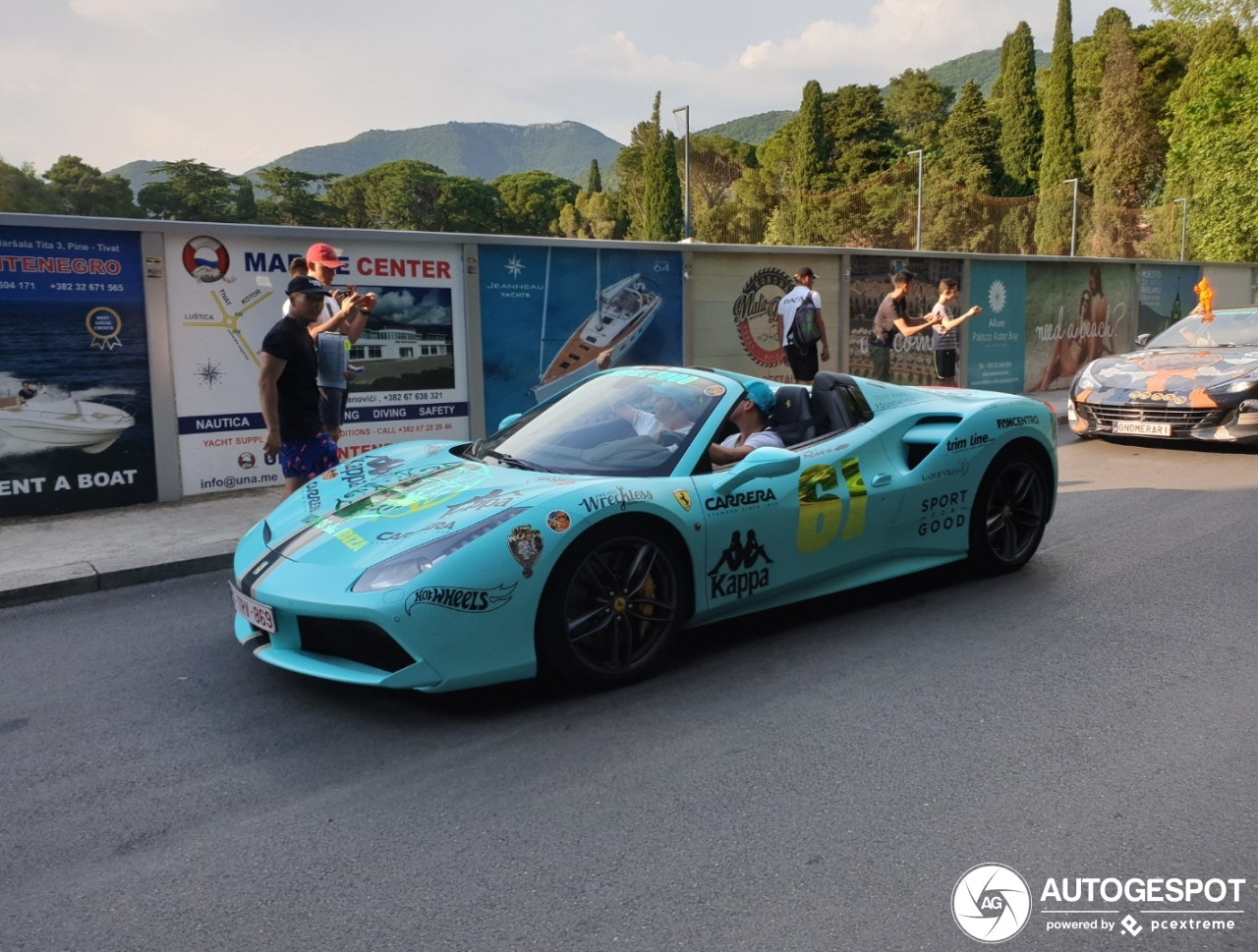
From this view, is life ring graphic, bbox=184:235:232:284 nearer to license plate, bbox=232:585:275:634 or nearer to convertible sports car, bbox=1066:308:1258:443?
license plate, bbox=232:585:275:634

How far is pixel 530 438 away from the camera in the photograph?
473cm

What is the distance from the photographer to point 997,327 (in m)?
15.1

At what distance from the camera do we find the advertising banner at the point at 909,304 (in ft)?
43.2

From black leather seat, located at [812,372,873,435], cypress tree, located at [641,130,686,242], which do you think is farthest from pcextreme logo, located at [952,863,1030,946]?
cypress tree, located at [641,130,686,242]

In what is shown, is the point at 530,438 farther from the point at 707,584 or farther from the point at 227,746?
the point at 227,746

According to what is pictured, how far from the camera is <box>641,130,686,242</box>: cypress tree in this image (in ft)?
217

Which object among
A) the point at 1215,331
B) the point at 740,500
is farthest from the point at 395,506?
the point at 1215,331

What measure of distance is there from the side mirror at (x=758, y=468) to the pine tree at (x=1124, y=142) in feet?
187

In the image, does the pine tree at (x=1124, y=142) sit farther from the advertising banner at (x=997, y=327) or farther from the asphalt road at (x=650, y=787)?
the asphalt road at (x=650, y=787)

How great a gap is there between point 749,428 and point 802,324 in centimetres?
621

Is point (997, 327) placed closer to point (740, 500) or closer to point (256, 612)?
point (740, 500)

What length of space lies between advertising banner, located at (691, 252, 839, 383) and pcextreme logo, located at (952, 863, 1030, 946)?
904cm

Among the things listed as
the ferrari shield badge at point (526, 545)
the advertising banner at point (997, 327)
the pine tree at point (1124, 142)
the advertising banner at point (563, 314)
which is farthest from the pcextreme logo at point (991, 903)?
the pine tree at point (1124, 142)

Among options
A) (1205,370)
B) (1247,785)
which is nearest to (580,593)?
(1247,785)
